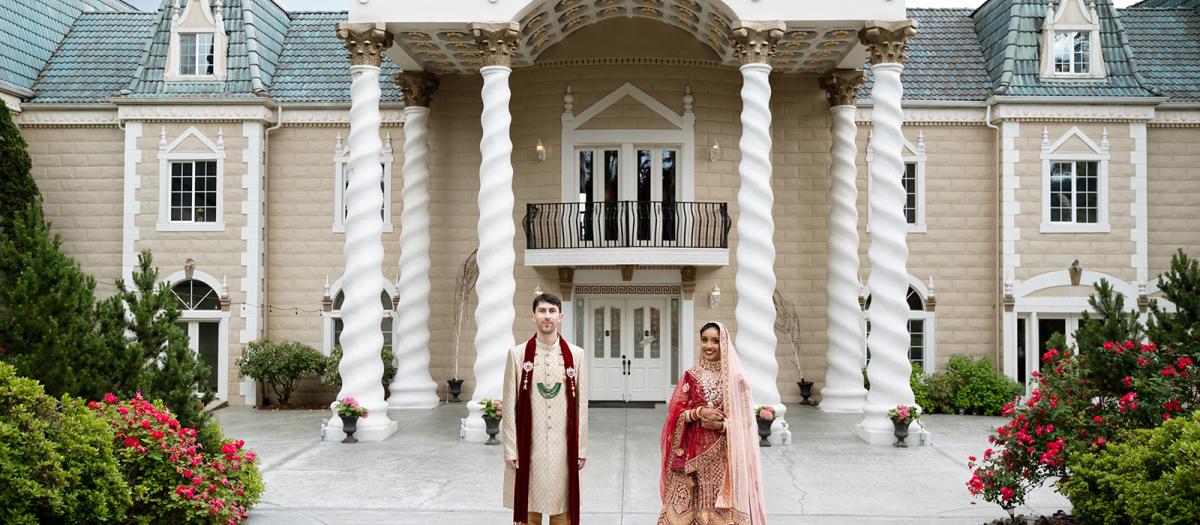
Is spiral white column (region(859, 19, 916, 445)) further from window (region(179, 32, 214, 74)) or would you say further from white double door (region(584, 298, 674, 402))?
window (region(179, 32, 214, 74))

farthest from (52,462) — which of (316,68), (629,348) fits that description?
(316,68)

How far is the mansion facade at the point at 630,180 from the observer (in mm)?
17375

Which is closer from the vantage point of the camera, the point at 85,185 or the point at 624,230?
the point at 624,230

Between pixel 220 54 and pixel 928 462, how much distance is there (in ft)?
47.9

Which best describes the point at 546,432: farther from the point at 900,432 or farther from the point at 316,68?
the point at 316,68

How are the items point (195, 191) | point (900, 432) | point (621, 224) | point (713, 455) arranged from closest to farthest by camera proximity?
point (713, 455) < point (900, 432) < point (621, 224) < point (195, 191)

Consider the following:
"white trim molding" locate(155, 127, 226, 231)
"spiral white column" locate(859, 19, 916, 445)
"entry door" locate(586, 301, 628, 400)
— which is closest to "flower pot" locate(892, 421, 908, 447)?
"spiral white column" locate(859, 19, 916, 445)

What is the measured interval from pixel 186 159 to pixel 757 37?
11.1 metres

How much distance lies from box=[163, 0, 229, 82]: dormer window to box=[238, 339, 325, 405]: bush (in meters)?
5.30

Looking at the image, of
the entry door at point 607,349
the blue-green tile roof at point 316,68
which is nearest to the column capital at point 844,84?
the entry door at point 607,349

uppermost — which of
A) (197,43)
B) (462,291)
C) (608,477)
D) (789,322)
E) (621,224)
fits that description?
(197,43)

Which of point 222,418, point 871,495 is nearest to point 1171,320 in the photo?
point 871,495

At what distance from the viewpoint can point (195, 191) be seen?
18609mm

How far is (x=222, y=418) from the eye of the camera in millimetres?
16703
